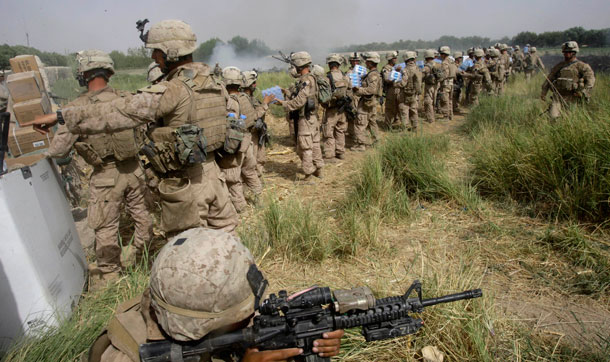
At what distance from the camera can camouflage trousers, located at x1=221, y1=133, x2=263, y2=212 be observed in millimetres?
3717

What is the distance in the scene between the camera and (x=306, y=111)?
564 centimetres

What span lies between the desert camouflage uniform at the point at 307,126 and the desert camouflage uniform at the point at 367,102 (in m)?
1.87

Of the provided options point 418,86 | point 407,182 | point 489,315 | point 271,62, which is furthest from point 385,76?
point 271,62

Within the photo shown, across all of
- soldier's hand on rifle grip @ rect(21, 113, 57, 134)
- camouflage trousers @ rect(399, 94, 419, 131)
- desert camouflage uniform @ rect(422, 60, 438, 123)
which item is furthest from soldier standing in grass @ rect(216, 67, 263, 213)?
desert camouflage uniform @ rect(422, 60, 438, 123)

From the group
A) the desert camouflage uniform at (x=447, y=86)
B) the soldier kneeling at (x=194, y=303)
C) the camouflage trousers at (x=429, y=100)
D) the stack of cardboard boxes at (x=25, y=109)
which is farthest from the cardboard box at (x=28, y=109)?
the desert camouflage uniform at (x=447, y=86)

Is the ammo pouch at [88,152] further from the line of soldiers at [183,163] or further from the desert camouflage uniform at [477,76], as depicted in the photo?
the desert camouflage uniform at [477,76]

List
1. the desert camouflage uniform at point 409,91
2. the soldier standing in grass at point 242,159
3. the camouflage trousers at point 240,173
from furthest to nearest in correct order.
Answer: the desert camouflage uniform at point 409,91, the soldier standing in grass at point 242,159, the camouflage trousers at point 240,173

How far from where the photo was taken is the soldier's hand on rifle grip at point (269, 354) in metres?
1.53

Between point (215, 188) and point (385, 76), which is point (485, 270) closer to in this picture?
point (215, 188)

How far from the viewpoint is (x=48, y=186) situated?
98.0 inches

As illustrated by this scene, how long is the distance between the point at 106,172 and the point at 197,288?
2.34 m

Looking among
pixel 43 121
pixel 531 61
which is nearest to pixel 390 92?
pixel 43 121

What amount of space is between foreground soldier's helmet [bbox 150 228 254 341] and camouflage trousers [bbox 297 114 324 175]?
430 centimetres

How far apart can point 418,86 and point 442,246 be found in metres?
5.96
